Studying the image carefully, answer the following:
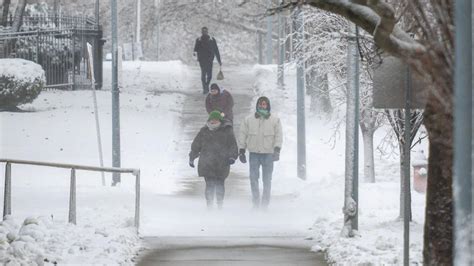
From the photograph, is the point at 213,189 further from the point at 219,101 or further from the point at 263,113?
the point at 219,101

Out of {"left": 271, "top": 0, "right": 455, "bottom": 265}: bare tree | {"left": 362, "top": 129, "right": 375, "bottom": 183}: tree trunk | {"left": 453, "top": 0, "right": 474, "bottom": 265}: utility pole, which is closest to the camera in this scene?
{"left": 453, "top": 0, "right": 474, "bottom": 265}: utility pole

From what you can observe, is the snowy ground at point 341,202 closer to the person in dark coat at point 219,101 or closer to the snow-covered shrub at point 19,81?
the person in dark coat at point 219,101

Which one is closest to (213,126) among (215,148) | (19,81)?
(215,148)

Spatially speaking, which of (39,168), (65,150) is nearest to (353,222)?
(39,168)

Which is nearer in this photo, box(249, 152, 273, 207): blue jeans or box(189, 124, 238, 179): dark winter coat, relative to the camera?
box(189, 124, 238, 179): dark winter coat

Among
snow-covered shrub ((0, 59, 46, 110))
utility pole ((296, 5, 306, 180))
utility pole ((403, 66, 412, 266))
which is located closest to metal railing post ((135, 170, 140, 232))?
utility pole ((403, 66, 412, 266))

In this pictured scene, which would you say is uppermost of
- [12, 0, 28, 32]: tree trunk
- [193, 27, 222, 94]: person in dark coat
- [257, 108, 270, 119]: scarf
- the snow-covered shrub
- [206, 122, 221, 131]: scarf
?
[12, 0, 28, 32]: tree trunk

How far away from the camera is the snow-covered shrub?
29.1 m

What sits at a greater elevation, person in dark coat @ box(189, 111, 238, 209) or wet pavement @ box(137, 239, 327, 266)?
person in dark coat @ box(189, 111, 238, 209)

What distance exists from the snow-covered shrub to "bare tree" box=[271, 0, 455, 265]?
20.3 meters

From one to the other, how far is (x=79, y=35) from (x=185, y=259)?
24.3 metres

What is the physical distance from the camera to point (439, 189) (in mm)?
9508

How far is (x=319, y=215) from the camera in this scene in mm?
17469

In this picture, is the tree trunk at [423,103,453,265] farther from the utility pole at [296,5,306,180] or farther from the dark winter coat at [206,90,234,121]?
the dark winter coat at [206,90,234,121]
